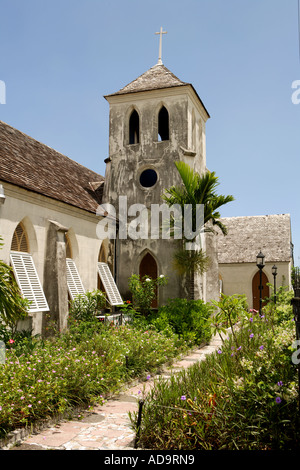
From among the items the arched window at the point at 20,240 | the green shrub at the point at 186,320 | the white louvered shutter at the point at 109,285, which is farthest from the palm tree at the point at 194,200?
the arched window at the point at 20,240

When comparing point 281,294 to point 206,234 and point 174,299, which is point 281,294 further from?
point 174,299

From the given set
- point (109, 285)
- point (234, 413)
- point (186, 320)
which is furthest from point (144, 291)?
point (234, 413)

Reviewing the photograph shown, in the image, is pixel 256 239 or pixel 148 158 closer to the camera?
pixel 148 158

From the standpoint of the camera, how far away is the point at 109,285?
16.3 meters

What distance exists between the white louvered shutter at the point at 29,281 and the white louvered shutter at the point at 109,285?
4.22 m

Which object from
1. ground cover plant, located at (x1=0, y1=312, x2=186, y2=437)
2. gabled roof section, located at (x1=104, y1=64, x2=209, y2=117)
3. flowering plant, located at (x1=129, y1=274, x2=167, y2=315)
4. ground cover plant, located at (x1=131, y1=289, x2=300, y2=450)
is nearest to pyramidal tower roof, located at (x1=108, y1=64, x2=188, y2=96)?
gabled roof section, located at (x1=104, y1=64, x2=209, y2=117)

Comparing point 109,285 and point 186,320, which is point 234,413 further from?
point 109,285

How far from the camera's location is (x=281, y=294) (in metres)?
20.5

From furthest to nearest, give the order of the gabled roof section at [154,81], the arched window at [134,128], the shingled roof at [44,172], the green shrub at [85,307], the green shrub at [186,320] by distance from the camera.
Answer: the arched window at [134,128]
the gabled roof section at [154,81]
the green shrub at [186,320]
the green shrub at [85,307]
the shingled roof at [44,172]

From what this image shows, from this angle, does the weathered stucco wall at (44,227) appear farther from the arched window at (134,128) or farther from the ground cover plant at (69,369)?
the arched window at (134,128)

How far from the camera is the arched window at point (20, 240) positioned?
12.0m

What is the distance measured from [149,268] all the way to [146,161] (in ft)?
15.6

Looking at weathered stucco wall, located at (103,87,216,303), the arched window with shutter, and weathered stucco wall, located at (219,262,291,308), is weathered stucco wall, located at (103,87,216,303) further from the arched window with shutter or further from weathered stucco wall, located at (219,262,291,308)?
weathered stucco wall, located at (219,262,291,308)

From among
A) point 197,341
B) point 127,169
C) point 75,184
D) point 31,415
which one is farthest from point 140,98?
point 31,415
